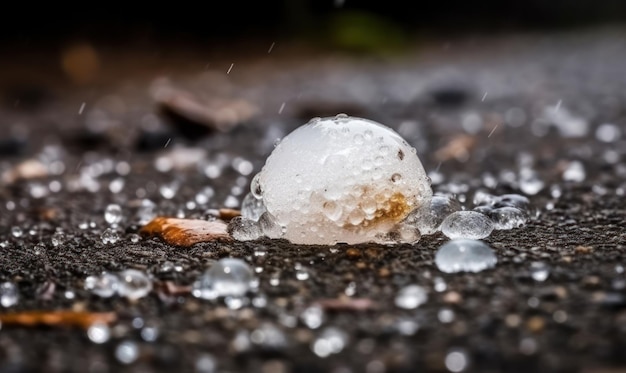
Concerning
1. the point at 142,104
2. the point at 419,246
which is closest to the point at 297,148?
the point at 419,246

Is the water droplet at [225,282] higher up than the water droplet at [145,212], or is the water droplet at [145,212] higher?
the water droplet at [225,282]

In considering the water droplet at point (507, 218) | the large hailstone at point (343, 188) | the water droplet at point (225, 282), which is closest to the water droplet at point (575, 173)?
the water droplet at point (507, 218)

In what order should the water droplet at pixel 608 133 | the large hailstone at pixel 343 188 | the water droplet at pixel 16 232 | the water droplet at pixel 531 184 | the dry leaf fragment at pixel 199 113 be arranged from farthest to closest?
the dry leaf fragment at pixel 199 113 → the water droplet at pixel 608 133 → the water droplet at pixel 531 184 → the water droplet at pixel 16 232 → the large hailstone at pixel 343 188

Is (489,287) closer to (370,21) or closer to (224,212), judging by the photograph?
(224,212)

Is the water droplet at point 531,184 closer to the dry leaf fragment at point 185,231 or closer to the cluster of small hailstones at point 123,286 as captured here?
the dry leaf fragment at point 185,231

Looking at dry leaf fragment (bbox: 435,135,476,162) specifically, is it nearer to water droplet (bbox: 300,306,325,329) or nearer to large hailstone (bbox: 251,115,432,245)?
large hailstone (bbox: 251,115,432,245)

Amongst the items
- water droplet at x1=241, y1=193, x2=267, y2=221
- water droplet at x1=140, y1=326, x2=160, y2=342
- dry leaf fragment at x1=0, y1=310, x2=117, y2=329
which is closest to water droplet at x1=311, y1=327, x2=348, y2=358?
water droplet at x1=140, y1=326, x2=160, y2=342

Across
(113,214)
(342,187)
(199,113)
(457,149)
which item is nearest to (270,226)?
(342,187)
